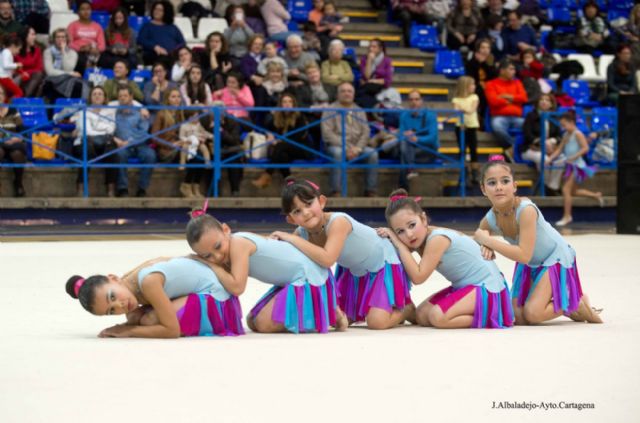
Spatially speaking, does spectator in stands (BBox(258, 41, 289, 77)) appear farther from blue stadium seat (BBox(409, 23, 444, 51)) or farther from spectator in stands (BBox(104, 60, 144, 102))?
blue stadium seat (BBox(409, 23, 444, 51))

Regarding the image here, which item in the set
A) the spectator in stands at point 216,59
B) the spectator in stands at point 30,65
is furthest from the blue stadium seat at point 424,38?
the spectator in stands at point 30,65

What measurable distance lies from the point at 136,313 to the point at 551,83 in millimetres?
11343

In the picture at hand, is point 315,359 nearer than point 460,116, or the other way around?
point 315,359

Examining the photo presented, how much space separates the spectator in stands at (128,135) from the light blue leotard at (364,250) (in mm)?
7238

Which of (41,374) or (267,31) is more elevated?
(267,31)

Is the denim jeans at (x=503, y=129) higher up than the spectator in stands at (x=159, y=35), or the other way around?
the spectator in stands at (x=159, y=35)

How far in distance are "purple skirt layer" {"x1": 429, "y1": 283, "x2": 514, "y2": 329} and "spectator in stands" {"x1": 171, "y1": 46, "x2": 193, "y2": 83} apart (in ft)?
26.7

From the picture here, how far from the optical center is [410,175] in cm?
1316

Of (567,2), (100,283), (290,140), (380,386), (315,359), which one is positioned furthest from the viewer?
(567,2)

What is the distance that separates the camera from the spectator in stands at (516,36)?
15.6 m

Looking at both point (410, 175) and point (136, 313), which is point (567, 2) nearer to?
point (410, 175)

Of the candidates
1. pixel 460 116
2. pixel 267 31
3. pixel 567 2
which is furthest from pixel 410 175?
pixel 567 2

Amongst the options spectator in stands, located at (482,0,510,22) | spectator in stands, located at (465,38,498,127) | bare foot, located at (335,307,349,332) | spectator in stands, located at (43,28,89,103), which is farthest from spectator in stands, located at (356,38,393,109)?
bare foot, located at (335,307,349,332)

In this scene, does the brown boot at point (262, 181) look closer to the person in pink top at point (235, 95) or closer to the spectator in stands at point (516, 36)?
the person in pink top at point (235, 95)
